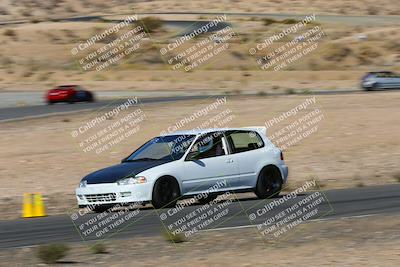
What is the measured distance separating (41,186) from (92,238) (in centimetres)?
894

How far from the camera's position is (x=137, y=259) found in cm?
1116

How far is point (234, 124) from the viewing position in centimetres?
3256

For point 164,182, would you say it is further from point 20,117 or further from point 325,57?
point 325,57

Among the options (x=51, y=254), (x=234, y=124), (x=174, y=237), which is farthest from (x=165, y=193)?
(x=234, y=124)

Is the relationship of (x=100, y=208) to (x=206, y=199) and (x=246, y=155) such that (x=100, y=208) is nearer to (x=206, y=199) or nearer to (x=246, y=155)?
(x=206, y=199)

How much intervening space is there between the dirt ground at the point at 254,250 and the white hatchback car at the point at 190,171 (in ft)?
10.8

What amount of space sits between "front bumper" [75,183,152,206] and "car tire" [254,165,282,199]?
2631 mm

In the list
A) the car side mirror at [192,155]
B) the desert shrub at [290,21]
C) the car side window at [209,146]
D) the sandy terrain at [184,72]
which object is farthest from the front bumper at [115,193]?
the desert shrub at [290,21]

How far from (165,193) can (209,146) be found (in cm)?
154

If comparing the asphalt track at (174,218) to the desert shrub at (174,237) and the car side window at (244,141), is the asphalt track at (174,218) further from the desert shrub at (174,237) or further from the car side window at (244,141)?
the car side window at (244,141)

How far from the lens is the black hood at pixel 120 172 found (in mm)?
16438

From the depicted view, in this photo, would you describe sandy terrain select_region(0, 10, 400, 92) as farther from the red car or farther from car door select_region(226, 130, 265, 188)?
car door select_region(226, 130, 265, 188)

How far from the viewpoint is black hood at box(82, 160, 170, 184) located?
16438mm

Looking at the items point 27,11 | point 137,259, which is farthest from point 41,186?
point 27,11
